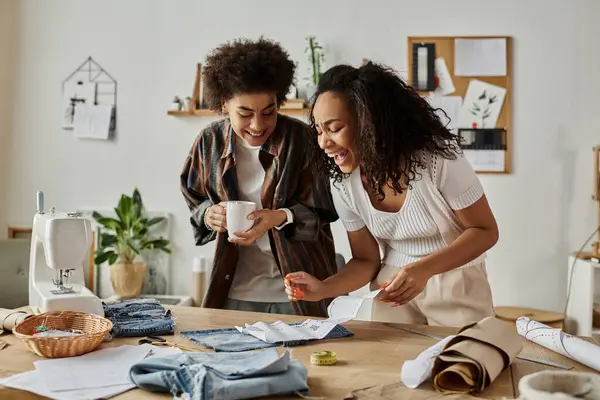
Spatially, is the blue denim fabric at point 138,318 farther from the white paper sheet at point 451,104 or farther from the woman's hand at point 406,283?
the white paper sheet at point 451,104

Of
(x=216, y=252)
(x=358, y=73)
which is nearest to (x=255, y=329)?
(x=216, y=252)

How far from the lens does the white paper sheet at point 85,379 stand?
1303 millimetres

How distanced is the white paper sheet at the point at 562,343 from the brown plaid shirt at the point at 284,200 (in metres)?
0.75

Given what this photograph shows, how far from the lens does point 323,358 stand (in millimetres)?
1479

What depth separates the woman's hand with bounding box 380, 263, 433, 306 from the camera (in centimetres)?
173

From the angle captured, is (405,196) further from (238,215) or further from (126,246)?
(126,246)

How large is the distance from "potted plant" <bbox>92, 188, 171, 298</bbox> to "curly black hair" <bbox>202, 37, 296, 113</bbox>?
1.96 m

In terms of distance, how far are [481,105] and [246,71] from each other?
2.19m

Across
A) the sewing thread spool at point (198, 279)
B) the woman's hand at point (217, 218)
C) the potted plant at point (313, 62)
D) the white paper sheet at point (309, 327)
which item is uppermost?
the potted plant at point (313, 62)

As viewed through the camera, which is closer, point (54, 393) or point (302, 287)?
point (54, 393)

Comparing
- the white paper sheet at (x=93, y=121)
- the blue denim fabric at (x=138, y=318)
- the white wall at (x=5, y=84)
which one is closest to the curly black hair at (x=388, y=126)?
the blue denim fabric at (x=138, y=318)

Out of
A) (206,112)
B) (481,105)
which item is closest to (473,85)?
(481,105)

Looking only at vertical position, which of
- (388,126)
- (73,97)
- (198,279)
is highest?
(73,97)

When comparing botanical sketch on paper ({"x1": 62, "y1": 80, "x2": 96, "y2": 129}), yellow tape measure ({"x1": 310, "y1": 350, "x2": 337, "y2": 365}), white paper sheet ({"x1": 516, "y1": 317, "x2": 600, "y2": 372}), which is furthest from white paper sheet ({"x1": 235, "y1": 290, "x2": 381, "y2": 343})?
botanical sketch on paper ({"x1": 62, "y1": 80, "x2": 96, "y2": 129})
